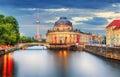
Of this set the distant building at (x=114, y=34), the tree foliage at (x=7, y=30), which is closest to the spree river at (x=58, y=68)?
the tree foliage at (x=7, y=30)

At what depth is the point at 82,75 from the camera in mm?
43625

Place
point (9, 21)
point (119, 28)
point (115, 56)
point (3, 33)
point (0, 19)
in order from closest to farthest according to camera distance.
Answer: point (115, 56), point (3, 33), point (0, 19), point (9, 21), point (119, 28)

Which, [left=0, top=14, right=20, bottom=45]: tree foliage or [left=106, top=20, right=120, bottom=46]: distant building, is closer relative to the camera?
[left=0, top=14, right=20, bottom=45]: tree foliage

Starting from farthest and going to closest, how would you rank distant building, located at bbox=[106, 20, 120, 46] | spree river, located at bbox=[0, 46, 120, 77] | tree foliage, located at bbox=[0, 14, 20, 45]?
distant building, located at bbox=[106, 20, 120, 46] < tree foliage, located at bbox=[0, 14, 20, 45] < spree river, located at bbox=[0, 46, 120, 77]

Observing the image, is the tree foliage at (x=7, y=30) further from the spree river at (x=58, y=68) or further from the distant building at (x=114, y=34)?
the distant building at (x=114, y=34)

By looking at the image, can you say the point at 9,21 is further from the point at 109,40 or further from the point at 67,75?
the point at 67,75

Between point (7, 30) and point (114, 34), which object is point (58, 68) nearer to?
point (7, 30)

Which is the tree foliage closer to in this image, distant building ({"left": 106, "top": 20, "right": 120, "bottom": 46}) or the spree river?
the spree river

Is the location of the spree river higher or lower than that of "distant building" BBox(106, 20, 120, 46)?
lower

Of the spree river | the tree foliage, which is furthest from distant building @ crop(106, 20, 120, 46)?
the spree river

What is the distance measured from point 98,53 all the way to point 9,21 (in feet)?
88.8

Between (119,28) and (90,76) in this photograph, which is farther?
(119,28)

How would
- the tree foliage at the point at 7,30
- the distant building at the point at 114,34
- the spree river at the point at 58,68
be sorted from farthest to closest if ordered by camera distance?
the distant building at the point at 114,34 < the tree foliage at the point at 7,30 < the spree river at the point at 58,68

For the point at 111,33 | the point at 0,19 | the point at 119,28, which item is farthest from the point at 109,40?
the point at 0,19
